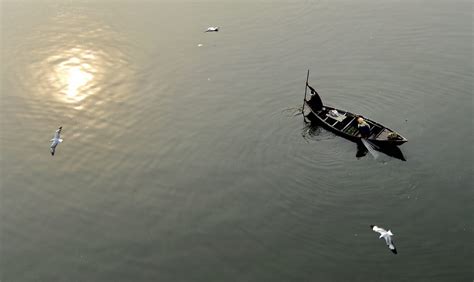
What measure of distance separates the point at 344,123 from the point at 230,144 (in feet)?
18.5

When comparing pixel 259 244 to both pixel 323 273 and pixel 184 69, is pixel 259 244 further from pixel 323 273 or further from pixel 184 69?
pixel 184 69

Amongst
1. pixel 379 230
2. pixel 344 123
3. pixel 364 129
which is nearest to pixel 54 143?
pixel 344 123

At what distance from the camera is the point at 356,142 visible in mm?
21766

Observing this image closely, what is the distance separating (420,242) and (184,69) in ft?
53.8

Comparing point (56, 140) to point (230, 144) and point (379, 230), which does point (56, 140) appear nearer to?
point (230, 144)

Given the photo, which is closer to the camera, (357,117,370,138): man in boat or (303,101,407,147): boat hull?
(303,101,407,147): boat hull

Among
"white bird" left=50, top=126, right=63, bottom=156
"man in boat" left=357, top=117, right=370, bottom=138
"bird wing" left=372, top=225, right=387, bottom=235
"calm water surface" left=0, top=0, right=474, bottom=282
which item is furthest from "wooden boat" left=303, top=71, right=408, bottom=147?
"white bird" left=50, top=126, right=63, bottom=156

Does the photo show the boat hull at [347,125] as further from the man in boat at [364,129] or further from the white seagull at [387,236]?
the white seagull at [387,236]

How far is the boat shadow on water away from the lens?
21.0 meters

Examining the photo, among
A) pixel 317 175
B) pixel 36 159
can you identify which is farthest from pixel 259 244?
pixel 36 159

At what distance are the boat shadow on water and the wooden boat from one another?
0.22 metres

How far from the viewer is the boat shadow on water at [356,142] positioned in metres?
21.0

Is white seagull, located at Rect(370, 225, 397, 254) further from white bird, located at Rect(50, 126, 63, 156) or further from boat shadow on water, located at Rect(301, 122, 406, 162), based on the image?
white bird, located at Rect(50, 126, 63, 156)

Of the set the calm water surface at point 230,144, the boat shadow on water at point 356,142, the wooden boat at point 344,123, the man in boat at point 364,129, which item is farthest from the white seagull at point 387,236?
the man in boat at point 364,129
